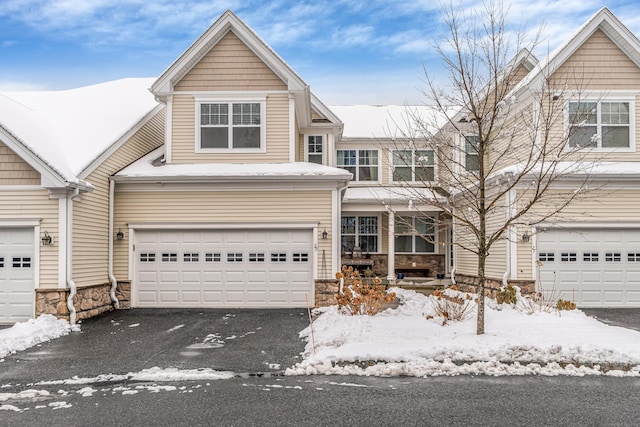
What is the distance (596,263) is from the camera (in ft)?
43.4

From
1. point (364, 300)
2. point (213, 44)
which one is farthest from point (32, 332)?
point (213, 44)

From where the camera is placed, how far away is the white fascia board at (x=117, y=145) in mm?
12031

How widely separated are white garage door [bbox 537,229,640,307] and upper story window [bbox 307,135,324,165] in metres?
8.26

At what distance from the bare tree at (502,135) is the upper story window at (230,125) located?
14.5ft

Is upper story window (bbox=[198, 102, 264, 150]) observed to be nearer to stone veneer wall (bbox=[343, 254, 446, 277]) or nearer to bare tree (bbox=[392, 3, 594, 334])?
bare tree (bbox=[392, 3, 594, 334])

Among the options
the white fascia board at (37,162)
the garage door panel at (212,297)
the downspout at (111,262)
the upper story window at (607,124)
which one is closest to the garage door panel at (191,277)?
the garage door panel at (212,297)

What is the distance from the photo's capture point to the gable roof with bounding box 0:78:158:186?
1112 centimetres

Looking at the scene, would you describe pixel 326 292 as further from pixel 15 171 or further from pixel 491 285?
pixel 15 171

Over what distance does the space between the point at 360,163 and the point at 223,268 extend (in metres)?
8.59

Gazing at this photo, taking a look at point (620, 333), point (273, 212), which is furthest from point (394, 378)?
point (273, 212)

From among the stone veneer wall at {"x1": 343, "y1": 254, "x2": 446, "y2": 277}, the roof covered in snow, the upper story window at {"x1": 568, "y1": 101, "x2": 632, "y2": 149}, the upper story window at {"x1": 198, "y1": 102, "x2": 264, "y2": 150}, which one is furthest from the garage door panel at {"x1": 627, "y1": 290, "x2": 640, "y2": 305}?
the upper story window at {"x1": 198, "y1": 102, "x2": 264, "y2": 150}

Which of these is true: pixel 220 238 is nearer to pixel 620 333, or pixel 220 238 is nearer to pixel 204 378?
pixel 204 378

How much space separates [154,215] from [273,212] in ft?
10.6

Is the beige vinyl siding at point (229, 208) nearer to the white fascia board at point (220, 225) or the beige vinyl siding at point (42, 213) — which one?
the white fascia board at point (220, 225)
